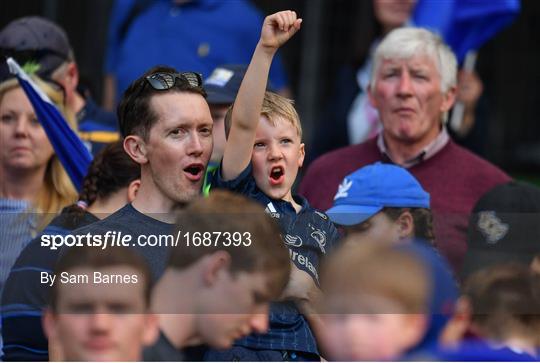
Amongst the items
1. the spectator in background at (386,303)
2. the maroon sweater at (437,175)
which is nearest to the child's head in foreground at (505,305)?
the spectator in background at (386,303)

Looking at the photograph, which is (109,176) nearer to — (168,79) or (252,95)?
(168,79)

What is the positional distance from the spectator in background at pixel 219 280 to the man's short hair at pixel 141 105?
701 millimetres

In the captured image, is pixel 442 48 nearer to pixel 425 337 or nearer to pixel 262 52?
pixel 262 52

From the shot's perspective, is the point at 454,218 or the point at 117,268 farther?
the point at 454,218

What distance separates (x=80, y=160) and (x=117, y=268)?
190cm

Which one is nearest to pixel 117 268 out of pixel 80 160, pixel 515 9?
pixel 80 160

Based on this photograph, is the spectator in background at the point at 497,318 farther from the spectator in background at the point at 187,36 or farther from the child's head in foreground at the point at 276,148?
the spectator in background at the point at 187,36

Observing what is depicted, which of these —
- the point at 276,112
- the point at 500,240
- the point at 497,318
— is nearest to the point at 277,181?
the point at 276,112

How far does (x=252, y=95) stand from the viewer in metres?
3.82

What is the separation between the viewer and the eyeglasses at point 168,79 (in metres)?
4.02

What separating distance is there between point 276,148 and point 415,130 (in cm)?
155

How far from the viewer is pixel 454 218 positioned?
402 centimetres

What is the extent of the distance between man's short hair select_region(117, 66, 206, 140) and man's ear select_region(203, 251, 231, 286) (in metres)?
A: 0.87

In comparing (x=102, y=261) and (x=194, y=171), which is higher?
(x=194, y=171)
